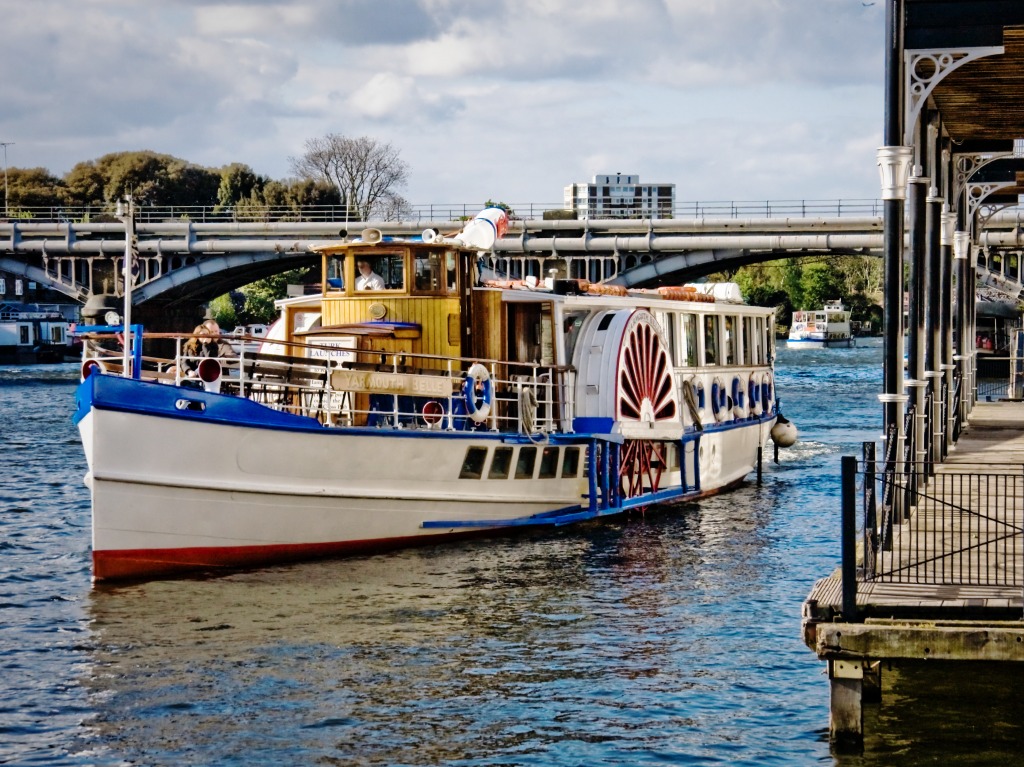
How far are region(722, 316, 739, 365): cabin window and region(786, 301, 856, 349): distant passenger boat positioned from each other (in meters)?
103

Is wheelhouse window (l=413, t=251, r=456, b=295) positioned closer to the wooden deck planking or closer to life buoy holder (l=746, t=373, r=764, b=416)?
the wooden deck planking

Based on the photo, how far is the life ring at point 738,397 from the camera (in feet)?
107

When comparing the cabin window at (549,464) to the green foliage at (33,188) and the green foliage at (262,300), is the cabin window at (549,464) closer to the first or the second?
the green foliage at (262,300)

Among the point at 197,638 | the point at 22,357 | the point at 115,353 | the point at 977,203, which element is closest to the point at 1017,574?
the point at 197,638

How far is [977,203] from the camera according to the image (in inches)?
1297

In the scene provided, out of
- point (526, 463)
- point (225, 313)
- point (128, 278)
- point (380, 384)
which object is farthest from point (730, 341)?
point (225, 313)

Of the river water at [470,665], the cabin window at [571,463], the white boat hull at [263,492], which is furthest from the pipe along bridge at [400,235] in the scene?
the river water at [470,665]

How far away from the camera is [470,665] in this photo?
54.1 feet

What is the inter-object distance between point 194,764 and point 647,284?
198 feet

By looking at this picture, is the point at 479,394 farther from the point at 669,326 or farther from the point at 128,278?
the point at 669,326

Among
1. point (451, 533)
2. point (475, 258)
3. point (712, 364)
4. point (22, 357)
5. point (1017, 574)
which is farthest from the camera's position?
point (22, 357)

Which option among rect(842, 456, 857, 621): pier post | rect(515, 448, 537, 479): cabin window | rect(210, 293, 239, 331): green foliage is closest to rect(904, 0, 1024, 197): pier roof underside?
rect(842, 456, 857, 621): pier post

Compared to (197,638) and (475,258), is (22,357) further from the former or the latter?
(197,638)

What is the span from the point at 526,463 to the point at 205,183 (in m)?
115
